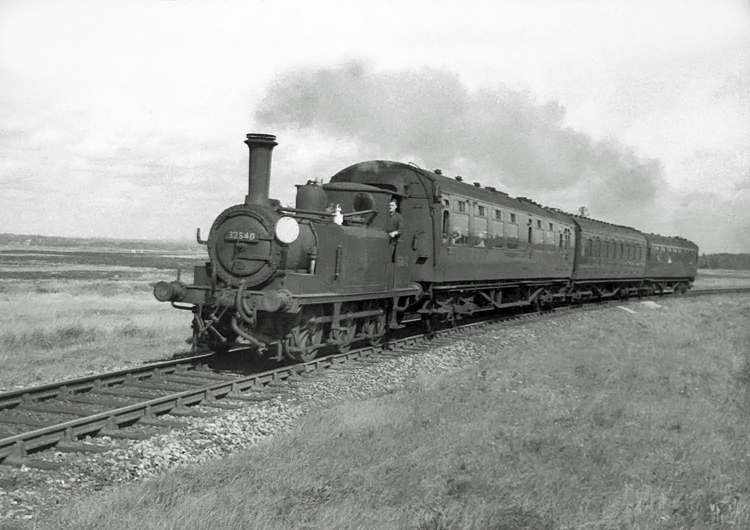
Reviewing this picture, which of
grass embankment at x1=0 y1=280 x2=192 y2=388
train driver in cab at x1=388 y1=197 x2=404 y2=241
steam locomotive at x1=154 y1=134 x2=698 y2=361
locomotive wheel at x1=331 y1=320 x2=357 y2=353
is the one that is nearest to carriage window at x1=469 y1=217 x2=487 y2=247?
steam locomotive at x1=154 y1=134 x2=698 y2=361

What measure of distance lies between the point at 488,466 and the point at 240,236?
18.2ft

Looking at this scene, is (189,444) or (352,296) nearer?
(189,444)

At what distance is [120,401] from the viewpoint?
8.85 meters

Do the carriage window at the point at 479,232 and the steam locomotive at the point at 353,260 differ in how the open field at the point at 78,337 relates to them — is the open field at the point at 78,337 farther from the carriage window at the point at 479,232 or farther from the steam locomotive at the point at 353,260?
the carriage window at the point at 479,232

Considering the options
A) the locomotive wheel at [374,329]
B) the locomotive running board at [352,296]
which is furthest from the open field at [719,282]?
the locomotive wheel at [374,329]

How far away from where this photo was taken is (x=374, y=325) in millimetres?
13281

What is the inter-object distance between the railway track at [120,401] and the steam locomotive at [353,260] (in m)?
0.64

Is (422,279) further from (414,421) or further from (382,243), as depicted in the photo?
(414,421)

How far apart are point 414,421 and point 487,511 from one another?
251cm

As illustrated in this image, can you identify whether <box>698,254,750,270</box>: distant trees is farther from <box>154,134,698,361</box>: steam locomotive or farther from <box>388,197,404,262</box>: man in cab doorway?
<box>388,197,404,262</box>: man in cab doorway

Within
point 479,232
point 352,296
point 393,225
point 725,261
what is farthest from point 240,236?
point 725,261

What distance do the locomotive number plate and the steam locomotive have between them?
0.02 meters

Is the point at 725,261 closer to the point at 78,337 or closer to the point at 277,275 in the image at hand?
the point at 78,337

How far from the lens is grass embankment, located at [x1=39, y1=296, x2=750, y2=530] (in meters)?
5.39
